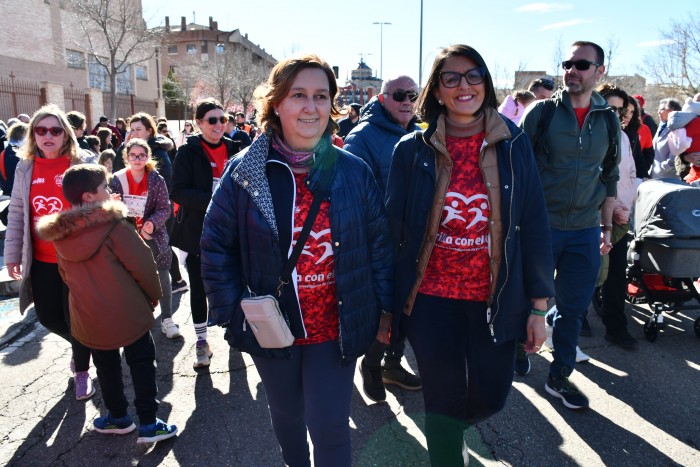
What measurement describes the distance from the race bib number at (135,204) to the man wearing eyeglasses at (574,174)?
10.6ft

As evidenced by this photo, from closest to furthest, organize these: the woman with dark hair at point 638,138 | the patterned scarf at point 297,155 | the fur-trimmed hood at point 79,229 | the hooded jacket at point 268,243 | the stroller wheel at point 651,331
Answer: the hooded jacket at point 268,243, the patterned scarf at point 297,155, the fur-trimmed hood at point 79,229, the stroller wheel at point 651,331, the woman with dark hair at point 638,138

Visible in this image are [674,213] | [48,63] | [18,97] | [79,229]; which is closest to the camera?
[79,229]

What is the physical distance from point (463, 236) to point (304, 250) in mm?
787

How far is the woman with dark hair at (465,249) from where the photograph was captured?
238cm

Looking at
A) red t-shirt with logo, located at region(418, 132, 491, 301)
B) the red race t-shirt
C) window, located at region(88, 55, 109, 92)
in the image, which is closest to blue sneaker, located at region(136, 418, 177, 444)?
red t-shirt with logo, located at region(418, 132, 491, 301)

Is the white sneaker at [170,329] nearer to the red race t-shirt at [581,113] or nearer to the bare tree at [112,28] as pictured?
the red race t-shirt at [581,113]

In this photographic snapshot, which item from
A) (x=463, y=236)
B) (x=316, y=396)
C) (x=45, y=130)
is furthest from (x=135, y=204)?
(x=463, y=236)

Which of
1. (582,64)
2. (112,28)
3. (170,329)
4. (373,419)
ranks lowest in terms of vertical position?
(373,419)

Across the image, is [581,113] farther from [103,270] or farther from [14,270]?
[14,270]

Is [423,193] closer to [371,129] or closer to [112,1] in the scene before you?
[371,129]

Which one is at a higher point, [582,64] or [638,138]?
[582,64]

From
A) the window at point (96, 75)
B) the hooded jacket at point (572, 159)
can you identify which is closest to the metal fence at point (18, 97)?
the window at point (96, 75)

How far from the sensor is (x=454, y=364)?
2479 millimetres

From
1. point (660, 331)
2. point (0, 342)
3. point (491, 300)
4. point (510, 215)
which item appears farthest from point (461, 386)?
point (0, 342)
